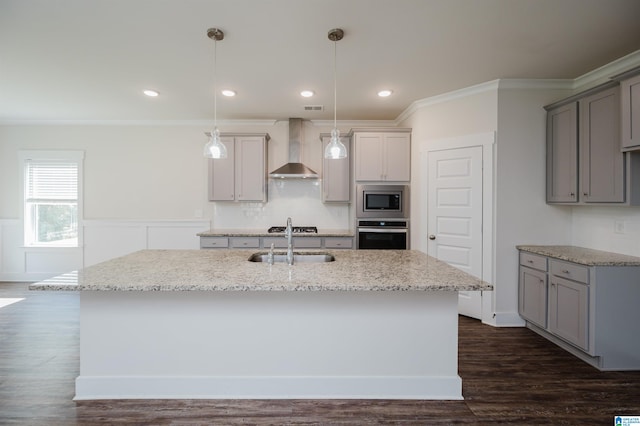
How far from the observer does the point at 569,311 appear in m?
2.56

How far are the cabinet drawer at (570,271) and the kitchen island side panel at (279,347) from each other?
1.30 meters

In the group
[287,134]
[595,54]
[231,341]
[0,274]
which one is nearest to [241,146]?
[287,134]

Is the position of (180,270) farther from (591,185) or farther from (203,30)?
(591,185)

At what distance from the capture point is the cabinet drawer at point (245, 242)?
4062 mm

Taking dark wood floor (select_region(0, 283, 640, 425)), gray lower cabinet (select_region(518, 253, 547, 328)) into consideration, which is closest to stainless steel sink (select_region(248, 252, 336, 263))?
dark wood floor (select_region(0, 283, 640, 425))

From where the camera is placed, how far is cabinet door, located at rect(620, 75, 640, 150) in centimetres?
225

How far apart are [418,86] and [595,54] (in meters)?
1.55

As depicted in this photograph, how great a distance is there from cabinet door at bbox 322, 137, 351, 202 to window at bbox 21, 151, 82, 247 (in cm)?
411

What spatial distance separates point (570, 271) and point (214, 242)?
13.1 ft

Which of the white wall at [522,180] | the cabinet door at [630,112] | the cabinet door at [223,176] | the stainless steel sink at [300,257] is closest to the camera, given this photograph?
the cabinet door at [630,112]

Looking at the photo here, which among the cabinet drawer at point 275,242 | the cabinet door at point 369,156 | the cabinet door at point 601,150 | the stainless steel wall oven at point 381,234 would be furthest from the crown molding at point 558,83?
the cabinet drawer at point 275,242

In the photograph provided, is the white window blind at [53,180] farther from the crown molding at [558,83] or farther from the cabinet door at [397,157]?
the crown molding at [558,83]

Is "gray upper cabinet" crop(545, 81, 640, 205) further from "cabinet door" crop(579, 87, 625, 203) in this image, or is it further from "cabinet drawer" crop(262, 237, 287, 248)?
"cabinet drawer" crop(262, 237, 287, 248)

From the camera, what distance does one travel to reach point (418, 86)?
3381 millimetres
